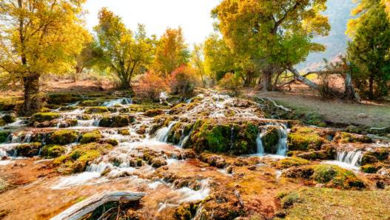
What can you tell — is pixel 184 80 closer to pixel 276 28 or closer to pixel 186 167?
pixel 276 28

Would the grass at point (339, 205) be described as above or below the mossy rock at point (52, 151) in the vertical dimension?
above

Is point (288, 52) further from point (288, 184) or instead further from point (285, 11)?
point (288, 184)

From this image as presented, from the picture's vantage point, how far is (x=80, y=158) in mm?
7727

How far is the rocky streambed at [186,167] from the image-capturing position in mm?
4500

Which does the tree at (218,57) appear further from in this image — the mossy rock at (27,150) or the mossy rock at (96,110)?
the mossy rock at (27,150)

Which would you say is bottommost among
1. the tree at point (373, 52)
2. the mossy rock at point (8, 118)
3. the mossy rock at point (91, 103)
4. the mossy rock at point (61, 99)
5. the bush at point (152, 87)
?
the mossy rock at point (8, 118)

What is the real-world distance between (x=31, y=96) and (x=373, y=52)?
81.3 ft

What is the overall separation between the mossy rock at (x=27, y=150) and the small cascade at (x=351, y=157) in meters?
12.5

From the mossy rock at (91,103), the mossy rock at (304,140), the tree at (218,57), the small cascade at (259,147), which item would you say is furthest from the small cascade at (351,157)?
the tree at (218,57)

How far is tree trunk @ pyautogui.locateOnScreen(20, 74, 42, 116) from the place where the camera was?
13820 mm

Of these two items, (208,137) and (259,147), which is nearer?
(259,147)

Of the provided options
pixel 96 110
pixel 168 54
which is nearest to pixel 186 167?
pixel 96 110

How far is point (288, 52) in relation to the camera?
56.6 ft

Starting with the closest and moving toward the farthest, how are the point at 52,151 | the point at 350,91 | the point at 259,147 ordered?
the point at 259,147
the point at 52,151
the point at 350,91
